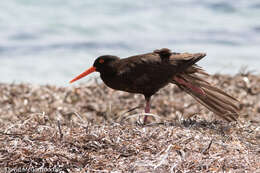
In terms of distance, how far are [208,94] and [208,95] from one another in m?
0.02

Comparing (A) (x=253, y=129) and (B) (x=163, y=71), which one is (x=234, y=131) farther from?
(B) (x=163, y=71)

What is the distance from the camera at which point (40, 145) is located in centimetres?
388

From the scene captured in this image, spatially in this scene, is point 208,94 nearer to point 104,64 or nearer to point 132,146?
point 104,64

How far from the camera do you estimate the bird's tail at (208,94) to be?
5.46 m

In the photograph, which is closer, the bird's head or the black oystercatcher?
the black oystercatcher

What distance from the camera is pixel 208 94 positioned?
561cm

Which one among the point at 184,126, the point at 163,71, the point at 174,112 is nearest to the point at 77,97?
the point at 174,112

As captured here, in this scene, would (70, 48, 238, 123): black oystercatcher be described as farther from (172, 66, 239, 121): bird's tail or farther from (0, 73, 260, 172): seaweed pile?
(0, 73, 260, 172): seaweed pile

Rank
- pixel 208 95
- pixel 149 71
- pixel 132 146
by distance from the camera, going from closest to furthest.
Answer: pixel 132 146
pixel 149 71
pixel 208 95

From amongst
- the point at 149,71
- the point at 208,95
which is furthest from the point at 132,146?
the point at 208,95

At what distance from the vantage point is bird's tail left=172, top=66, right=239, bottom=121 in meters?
5.46

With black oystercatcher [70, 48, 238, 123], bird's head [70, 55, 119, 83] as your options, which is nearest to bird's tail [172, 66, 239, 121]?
black oystercatcher [70, 48, 238, 123]

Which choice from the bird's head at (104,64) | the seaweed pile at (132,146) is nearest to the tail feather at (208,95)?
the seaweed pile at (132,146)

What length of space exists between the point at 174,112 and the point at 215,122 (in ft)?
13.6
